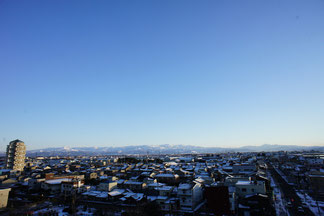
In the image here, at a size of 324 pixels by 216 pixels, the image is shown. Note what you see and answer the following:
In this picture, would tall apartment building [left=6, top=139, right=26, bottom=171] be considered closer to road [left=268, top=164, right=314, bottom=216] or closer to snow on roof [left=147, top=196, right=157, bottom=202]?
snow on roof [left=147, top=196, right=157, bottom=202]

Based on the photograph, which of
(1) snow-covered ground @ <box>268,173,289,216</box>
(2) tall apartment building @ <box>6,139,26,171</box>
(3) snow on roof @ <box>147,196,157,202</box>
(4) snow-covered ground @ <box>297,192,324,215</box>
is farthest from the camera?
(2) tall apartment building @ <box>6,139,26,171</box>

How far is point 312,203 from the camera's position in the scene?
62.4 feet

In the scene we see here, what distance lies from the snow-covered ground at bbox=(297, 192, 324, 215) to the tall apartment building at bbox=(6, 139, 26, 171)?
57.2 metres

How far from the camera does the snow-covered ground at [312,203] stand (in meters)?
16.7

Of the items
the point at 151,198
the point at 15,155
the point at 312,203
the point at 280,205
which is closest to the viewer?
the point at 280,205

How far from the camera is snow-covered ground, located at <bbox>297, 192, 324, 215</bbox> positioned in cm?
1671

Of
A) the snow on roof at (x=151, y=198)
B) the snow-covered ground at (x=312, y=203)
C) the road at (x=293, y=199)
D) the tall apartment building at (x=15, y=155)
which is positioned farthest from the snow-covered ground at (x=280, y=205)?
the tall apartment building at (x=15, y=155)

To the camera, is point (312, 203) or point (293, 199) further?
point (293, 199)

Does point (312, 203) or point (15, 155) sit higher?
point (15, 155)

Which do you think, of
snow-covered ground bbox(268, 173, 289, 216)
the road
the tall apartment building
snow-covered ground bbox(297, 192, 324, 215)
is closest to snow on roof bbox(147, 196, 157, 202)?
snow-covered ground bbox(268, 173, 289, 216)

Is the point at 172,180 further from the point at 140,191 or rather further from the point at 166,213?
the point at 166,213

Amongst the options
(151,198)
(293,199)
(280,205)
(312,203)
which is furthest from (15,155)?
(312,203)

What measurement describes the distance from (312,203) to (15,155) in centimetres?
5875

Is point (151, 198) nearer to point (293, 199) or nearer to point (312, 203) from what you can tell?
point (293, 199)
